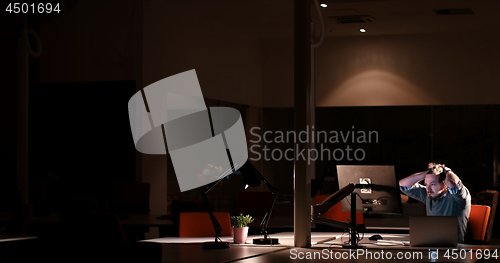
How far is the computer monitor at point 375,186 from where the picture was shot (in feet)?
12.9

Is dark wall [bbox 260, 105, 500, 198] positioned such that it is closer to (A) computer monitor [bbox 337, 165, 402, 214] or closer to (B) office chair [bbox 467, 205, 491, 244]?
(B) office chair [bbox 467, 205, 491, 244]

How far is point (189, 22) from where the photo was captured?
9055 mm

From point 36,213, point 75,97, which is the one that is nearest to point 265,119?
point 75,97

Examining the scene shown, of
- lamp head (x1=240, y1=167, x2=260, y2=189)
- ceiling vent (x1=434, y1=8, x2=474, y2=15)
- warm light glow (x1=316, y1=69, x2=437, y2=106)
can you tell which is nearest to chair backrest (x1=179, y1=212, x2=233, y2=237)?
lamp head (x1=240, y1=167, x2=260, y2=189)

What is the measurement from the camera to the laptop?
3.68 m

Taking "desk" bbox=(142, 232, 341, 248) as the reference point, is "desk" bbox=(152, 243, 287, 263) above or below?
above

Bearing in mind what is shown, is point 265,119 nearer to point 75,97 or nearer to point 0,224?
point 75,97

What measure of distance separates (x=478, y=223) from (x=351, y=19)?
5814 millimetres

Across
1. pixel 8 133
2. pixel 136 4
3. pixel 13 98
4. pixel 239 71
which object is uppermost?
pixel 136 4

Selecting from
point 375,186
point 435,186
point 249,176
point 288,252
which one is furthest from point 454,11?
point 288,252

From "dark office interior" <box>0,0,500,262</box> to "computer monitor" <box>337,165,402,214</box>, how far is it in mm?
1476

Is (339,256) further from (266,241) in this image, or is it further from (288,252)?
(266,241)

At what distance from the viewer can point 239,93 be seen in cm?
1038

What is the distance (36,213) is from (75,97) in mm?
2549
